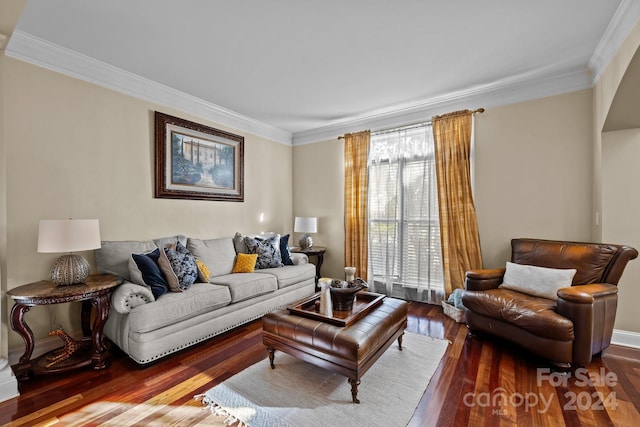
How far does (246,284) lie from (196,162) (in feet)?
5.82

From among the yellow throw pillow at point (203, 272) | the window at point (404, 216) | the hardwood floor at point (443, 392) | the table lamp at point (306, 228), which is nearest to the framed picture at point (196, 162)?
the yellow throw pillow at point (203, 272)

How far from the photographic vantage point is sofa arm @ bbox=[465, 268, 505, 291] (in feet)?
9.88

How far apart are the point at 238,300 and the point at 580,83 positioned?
4.34 meters

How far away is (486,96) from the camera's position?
3561 mm

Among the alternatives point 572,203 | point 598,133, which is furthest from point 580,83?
point 572,203

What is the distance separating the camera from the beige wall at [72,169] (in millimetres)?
2438

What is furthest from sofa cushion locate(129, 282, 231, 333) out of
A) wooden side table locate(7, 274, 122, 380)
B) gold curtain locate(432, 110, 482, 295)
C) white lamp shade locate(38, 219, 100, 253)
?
gold curtain locate(432, 110, 482, 295)

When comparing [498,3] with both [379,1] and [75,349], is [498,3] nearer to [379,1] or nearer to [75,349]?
[379,1]

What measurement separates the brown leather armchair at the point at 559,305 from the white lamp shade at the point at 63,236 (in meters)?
3.53

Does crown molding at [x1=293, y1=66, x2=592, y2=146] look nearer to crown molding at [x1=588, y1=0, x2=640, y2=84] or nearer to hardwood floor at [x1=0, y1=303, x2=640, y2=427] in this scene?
crown molding at [x1=588, y1=0, x2=640, y2=84]

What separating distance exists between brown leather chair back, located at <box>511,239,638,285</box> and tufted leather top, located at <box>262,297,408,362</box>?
1.71 meters

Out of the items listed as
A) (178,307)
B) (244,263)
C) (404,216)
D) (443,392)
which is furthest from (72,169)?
(404,216)

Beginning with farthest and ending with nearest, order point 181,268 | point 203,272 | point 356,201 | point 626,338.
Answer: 1. point 356,201
2. point 203,272
3. point 181,268
4. point 626,338

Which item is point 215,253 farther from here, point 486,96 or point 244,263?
point 486,96
